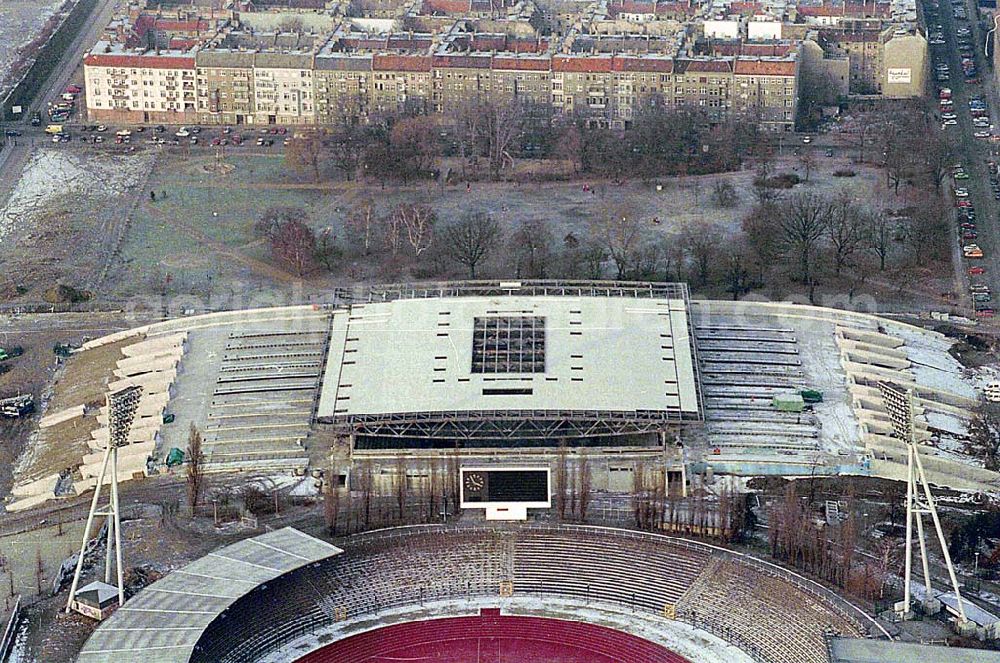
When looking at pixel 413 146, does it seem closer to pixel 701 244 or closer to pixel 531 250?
pixel 531 250

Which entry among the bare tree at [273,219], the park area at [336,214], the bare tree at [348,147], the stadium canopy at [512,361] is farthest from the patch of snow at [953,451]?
the bare tree at [348,147]

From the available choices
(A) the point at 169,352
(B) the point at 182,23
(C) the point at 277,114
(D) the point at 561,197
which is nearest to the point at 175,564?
(A) the point at 169,352

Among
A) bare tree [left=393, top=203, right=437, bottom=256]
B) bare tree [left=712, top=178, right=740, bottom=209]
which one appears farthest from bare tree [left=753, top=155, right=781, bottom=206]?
bare tree [left=393, top=203, right=437, bottom=256]

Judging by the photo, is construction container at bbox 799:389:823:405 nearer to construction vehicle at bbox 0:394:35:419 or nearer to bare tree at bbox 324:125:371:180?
construction vehicle at bbox 0:394:35:419

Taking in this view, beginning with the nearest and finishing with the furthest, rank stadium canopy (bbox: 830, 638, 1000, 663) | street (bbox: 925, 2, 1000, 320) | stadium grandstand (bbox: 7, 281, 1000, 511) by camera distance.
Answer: stadium canopy (bbox: 830, 638, 1000, 663)
stadium grandstand (bbox: 7, 281, 1000, 511)
street (bbox: 925, 2, 1000, 320)

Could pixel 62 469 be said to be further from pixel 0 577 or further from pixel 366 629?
pixel 366 629

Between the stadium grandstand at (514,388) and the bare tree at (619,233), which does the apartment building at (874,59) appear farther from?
the stadium grandstand at (514,388)

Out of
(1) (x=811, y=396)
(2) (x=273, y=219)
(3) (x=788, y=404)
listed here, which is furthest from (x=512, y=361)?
(2) (x=273, y=219)
